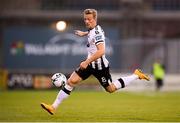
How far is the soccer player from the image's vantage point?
15.4 metres

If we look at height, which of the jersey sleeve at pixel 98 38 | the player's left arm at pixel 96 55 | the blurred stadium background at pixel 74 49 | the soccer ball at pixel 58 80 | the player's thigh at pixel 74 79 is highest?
the jersey sleeve at pixel 98 38

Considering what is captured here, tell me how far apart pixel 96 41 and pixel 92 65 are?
2.13 feet

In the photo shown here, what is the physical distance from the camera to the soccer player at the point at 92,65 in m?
15.4

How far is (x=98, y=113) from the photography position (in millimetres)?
17797

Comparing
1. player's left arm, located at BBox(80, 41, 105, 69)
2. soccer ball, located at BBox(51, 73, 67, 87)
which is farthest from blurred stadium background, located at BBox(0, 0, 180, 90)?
player's left arm, located at BBox(80, 41, 105, 69)

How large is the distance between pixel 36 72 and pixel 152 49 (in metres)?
6.70

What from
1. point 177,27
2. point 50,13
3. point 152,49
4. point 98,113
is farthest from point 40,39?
point 98,113

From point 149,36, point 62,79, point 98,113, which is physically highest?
point 62,79

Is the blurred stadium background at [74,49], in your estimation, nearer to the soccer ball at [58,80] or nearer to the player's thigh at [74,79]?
the soccer ball at [58,80]

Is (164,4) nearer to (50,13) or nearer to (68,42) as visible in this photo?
(50,13)

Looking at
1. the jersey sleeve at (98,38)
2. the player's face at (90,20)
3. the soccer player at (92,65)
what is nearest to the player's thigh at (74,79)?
the soccer player at (92,65)

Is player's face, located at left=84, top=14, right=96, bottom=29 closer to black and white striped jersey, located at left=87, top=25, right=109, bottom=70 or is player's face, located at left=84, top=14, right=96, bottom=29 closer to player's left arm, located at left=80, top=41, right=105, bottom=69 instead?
black and white striped jersey, located at left=87, top=25, right=109, bottom=70

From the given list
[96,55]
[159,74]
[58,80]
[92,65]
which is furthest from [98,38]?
[159,74]

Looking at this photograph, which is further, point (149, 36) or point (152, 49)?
point (149, 36)
